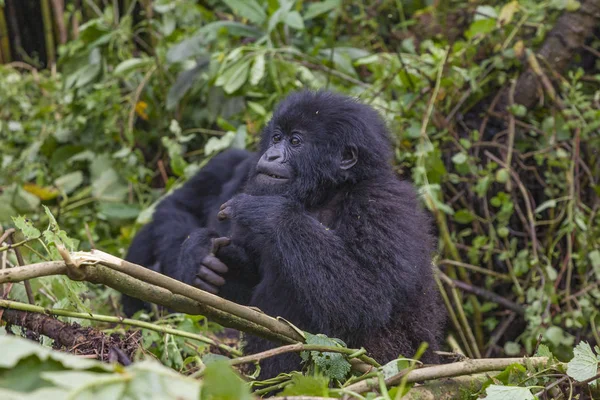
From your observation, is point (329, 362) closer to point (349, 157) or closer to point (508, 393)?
point (508, 393)

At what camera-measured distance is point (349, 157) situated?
324 centimetres

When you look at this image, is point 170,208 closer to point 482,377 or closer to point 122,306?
point 122,306

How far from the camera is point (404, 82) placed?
16.1 feet

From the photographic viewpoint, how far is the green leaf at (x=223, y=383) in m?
1.36

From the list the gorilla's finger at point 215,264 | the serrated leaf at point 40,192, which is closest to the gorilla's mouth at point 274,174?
the gorilla's finger at point 215,264

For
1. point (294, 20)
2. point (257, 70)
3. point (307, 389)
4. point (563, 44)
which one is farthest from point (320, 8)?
point (307, 389)

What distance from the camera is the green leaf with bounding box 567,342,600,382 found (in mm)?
2350

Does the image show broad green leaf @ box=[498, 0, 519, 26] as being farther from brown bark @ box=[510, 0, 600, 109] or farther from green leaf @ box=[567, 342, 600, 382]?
green leaf @ box=[567, 342, 600, 382]

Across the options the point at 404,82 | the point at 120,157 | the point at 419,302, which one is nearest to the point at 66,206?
the point at 120,157

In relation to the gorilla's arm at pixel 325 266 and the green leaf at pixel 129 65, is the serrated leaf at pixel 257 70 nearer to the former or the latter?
the green leaf at pixel 129 65

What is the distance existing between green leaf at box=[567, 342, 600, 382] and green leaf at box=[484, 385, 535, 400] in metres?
0.23

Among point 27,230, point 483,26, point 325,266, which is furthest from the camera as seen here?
point 483,26

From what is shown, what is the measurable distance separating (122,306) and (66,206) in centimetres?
139

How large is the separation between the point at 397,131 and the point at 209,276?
6.05ft
